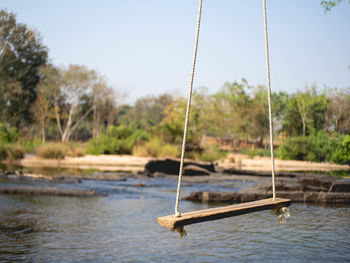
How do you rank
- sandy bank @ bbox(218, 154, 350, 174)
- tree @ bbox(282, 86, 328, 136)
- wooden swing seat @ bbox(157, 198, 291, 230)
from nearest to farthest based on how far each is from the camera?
wooden swing seat @ bbox(157, 198, 291, 230)
sandy bank @ bbox(218, 154, 350, 174)
tree @ bbox(282, 86, 328, 136)

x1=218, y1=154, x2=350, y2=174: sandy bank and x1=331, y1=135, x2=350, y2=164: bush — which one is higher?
x1=331, y1=135, x2=350, y2=164: bush

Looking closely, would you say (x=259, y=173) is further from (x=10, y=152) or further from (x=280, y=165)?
(x=10, y=152)

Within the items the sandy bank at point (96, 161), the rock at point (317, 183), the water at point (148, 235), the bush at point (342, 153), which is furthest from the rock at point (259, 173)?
the bush at point (342, 153)

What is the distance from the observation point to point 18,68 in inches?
1346

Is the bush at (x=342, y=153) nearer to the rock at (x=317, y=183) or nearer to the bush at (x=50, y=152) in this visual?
the rock at (x=317, y=183)

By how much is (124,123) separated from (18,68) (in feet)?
33.6

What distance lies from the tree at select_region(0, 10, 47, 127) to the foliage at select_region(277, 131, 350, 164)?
21.5 m

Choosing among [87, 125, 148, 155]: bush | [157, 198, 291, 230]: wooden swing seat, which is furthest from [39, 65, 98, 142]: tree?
[157, 198, 291, 230]: wooden swing seat

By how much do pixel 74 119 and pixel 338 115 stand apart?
75.1 feet

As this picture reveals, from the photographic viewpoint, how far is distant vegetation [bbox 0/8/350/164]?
21734 millimetres

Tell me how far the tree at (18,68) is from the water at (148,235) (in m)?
26.1

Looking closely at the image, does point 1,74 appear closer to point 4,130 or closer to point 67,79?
point 67,79

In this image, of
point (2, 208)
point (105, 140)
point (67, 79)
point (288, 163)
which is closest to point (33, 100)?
point (67, 79)

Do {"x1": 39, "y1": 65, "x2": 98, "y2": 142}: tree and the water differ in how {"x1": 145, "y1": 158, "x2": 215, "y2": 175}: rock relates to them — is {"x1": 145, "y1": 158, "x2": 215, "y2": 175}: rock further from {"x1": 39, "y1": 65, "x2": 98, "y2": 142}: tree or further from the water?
{"x1": 39, "y1": 65, "x2": 98, "y2": 142}: tree
